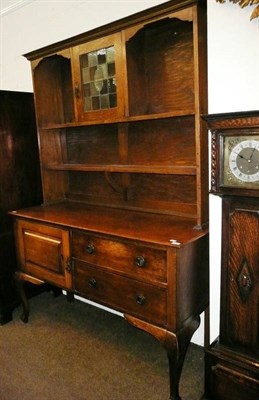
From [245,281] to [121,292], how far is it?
694 mm

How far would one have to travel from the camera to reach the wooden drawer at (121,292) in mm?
1631

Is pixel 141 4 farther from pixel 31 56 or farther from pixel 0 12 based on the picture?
pixel 0 12

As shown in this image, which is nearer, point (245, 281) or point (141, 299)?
point (245, 281)

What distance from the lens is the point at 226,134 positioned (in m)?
1.34

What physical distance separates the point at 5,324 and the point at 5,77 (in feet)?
7.57

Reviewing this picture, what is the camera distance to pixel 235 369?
1497 millimetres

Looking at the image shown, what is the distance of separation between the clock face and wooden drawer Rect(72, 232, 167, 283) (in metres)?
0.49

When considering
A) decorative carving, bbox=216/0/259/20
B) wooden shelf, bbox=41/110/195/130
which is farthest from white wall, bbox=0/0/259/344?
wooden shelf, bbox=41/110/195/130

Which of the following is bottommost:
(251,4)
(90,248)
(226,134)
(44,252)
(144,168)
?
(44,252)

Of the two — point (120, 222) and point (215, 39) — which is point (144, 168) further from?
point (215, 39)

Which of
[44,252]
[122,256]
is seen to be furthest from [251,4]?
[44,252]

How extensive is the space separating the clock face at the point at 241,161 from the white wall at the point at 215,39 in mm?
290

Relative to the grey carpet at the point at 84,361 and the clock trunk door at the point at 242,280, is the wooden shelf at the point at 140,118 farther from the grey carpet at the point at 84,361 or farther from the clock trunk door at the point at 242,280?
the grey carpet at the point at 84,361

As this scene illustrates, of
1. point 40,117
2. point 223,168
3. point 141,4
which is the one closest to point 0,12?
point 40,117
